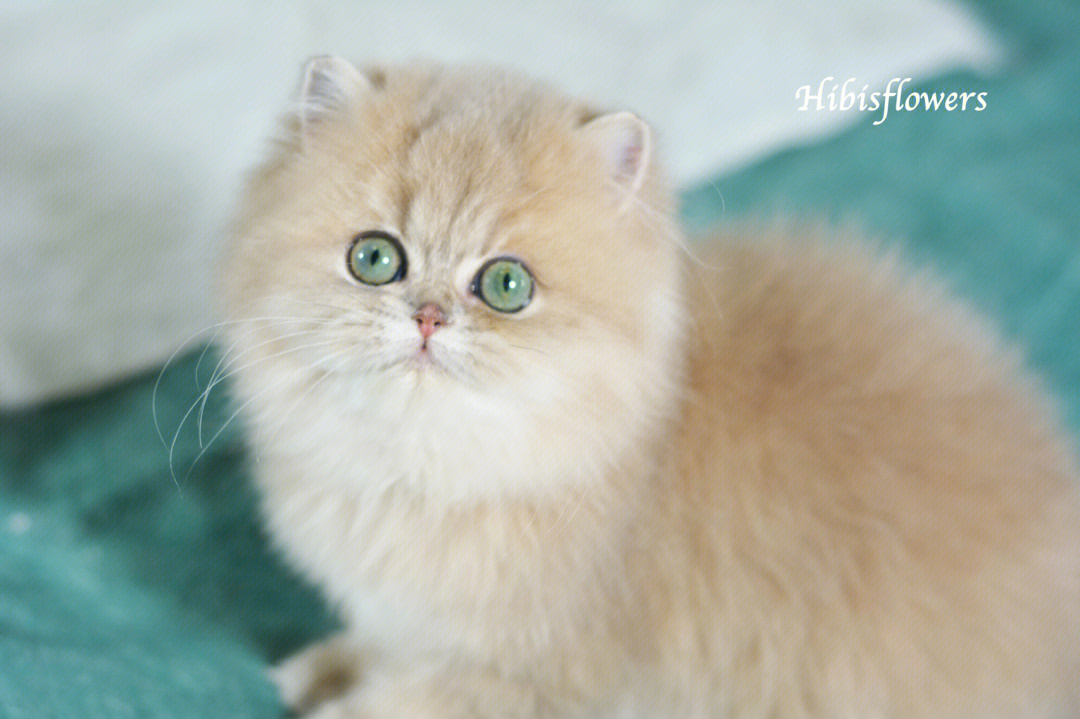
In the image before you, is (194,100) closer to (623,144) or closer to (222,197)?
(222,197)

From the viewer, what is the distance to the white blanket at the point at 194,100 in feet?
5.22

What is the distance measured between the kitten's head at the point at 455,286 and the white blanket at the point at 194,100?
12.4 inches

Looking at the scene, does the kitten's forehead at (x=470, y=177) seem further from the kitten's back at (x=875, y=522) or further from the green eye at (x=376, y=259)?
the kitten's back at (x=875, y=522)

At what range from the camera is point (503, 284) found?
982 millimetres

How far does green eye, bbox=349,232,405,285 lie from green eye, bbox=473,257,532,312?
89mm

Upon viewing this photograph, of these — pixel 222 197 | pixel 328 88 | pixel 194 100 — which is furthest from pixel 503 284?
pixel 194 100

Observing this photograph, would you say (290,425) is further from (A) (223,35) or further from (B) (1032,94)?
(B) (1032,94)

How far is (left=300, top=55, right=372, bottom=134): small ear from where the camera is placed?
1039 millimetres

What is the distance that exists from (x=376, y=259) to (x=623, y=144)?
0.31 meters

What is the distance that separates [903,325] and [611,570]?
52cm

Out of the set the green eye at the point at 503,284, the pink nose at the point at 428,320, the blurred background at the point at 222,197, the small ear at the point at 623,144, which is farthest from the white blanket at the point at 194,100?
the pink nose at the point at 428,320

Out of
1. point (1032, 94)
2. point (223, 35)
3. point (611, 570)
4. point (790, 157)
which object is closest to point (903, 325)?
point (611, 570)

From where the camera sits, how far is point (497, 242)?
962 millimetres

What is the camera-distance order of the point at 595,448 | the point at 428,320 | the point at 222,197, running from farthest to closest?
the point at 222,197 < the point at 595,448 < the point at 428,320
